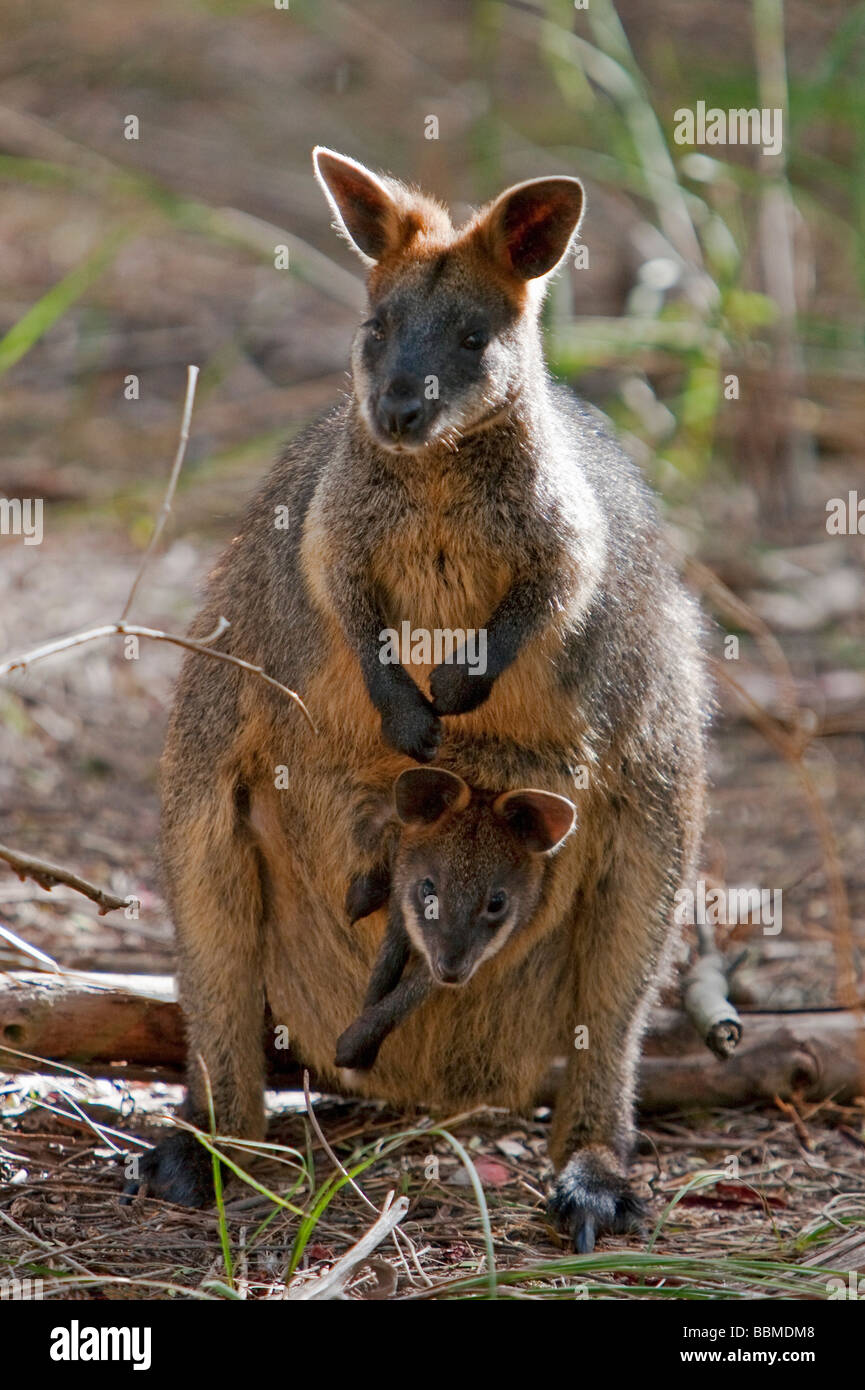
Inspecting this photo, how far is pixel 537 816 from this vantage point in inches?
166

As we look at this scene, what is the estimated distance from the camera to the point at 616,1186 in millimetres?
4309

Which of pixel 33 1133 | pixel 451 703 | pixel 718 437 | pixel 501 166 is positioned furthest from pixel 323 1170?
pixel 501 166

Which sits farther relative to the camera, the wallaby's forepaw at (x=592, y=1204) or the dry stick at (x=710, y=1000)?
the dry stick at (x=710, y=1000)

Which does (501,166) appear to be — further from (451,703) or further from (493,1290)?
(493,1290)

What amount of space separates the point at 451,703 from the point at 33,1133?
5.36 feet

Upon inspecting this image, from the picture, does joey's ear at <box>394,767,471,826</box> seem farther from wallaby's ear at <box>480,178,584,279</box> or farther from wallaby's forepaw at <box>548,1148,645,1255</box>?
wallaby's ear at <box>480,178,584,279</box>

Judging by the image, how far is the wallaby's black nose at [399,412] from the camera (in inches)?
152

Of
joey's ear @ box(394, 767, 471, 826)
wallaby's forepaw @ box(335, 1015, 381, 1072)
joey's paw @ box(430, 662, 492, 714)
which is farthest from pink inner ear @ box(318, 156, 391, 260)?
wallaby's forepaw @ box(335, 1015, 381, 1072)

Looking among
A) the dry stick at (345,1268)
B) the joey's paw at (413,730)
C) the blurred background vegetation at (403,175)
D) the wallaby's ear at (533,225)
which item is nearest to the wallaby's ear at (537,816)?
the joey's paw at (413,730)

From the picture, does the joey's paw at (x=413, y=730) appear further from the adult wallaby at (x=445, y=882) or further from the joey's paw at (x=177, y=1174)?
the joey's paw at (x=177, y=1174)

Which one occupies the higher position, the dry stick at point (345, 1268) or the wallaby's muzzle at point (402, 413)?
the wallaby's muzzle at point (402, 413)

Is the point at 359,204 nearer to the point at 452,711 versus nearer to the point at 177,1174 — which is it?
the point at 452,711

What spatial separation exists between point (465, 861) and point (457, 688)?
0.47 metres

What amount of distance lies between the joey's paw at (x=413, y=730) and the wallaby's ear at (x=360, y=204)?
116 centimetres
